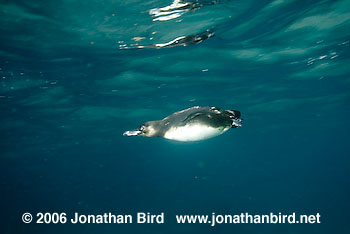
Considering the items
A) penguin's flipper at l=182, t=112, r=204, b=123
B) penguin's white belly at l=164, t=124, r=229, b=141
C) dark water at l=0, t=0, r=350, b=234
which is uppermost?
dark water at l=0, t=0, r=350, b=234

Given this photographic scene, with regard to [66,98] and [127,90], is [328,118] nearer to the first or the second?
[127,90]

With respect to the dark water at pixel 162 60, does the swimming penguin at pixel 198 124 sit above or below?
below

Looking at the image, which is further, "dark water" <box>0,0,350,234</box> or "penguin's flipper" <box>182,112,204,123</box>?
"dark water" <box>0,0,350,234</box>

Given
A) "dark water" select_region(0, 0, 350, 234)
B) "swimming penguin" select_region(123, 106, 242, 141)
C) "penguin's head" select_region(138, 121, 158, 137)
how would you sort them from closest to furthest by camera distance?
1. "swimming penguin" select_region(123, 106, 242, 141)
2. "penguin's head" select_region(138, 121, 158, 137)
3. "dark water" select_region(0, 0, 350, 234)

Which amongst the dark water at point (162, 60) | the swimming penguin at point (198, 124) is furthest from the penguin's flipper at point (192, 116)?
the dark water at point (162, 60)

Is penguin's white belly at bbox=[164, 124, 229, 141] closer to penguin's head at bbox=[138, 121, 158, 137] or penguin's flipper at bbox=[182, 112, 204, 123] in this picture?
penguin's flipper at bbox=[182, 112, 204, 123]

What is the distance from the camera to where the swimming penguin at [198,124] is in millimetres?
2637

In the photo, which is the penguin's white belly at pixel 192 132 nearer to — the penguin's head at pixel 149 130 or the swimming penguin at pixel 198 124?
the swimming penguin at pixel 198 124

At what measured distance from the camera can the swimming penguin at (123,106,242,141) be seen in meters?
2.64

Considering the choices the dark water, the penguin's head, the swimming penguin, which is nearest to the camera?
the swimming penguin

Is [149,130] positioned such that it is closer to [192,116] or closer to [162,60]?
[192,116]

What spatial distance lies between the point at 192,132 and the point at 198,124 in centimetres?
13

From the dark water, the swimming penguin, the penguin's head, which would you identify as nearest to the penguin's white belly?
the swimming penguin

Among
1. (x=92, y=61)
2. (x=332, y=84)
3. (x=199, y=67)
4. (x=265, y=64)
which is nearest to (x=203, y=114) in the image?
(x=92, y=61)
